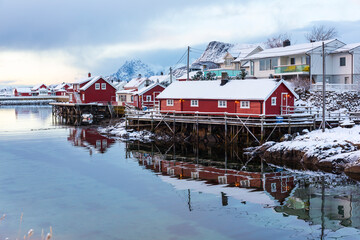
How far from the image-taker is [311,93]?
147 feet

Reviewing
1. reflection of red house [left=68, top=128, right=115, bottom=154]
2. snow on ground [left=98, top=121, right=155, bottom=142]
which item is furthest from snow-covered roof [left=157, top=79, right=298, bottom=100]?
reflection of red house [left=68, top=128, right=115, bottom=154]

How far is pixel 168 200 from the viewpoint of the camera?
1803 cm

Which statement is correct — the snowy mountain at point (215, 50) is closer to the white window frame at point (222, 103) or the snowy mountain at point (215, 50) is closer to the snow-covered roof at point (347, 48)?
the snow-covered roof at point (347, 48)

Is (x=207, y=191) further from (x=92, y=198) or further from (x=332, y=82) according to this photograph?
(x=332, y=82)

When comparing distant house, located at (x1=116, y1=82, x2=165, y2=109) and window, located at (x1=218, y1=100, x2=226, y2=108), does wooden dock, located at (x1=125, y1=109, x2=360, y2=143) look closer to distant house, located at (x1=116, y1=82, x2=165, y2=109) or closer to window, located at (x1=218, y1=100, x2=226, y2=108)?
window, located at (x1=218, y1=100, x2=226, y2=108)

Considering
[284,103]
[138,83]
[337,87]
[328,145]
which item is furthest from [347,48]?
[138,83]

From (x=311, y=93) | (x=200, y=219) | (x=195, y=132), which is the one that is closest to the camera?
(x=200, y=219)

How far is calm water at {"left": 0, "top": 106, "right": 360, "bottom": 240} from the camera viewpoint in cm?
1436

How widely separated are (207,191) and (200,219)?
158 inches

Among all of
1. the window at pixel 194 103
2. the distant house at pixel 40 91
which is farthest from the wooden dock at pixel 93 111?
the distant house at pixel 40 91

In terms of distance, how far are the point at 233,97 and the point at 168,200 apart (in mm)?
18305

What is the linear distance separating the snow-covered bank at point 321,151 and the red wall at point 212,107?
4.65m

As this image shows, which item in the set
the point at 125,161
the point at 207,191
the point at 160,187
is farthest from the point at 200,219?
the point at 125,161

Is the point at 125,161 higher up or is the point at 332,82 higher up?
the point at 332,82
